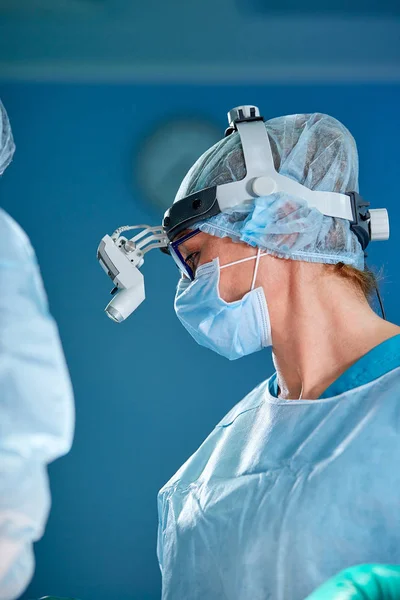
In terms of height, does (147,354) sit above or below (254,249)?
below

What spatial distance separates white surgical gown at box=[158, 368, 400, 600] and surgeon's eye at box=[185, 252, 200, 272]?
349mm

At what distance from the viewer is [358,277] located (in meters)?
1.57

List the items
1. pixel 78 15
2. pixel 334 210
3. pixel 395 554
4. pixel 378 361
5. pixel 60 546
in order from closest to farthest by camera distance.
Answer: pixel 395 554 < pixel 378 361 < pixel 334 210 < pixel 60 546 < pixel 78 15

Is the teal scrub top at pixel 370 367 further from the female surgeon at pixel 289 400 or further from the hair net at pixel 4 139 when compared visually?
the hair net at pixel 4 139

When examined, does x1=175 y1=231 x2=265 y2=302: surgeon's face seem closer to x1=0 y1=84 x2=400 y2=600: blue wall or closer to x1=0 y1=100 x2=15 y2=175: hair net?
x1=0 y1=100 x2=15 y2=175: hair net

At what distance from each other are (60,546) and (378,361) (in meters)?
1.79

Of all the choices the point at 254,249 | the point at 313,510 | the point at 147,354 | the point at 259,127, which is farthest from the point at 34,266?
the point at 147,354

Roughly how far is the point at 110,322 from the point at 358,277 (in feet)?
4.62


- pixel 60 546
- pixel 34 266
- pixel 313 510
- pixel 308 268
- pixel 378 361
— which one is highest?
pixel 34 266

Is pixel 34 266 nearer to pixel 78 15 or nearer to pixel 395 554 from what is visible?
pixel 395 554

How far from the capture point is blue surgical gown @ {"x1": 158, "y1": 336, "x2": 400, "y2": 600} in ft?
3.90

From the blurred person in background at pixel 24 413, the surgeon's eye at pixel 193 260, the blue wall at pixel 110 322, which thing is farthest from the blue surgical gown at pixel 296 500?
the blue wall at pixel 110 322

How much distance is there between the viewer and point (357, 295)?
1543mm

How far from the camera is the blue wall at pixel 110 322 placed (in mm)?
2721
